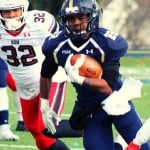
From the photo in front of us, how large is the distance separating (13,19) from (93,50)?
60.7 inches

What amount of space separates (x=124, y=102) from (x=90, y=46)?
1.43 ft

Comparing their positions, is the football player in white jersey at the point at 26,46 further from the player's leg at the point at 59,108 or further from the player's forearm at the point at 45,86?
the player's forearm at the point at 45,86

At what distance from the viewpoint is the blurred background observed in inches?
897

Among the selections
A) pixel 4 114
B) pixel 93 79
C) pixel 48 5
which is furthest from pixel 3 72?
pixel 48 5

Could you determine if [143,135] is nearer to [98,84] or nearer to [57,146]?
[98,84]

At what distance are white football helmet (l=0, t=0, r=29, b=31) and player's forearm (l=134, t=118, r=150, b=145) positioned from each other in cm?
218

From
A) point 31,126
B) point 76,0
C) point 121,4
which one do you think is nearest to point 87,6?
point 76,0

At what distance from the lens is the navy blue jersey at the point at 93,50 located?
5.18 m

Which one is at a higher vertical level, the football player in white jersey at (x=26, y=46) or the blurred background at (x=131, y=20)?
the football player in white jersey at (x=26, y=46)

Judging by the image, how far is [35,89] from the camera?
676 cm

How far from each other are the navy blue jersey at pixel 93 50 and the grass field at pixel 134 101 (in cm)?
203

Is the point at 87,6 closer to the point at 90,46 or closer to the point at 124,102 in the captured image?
the point at 90,46

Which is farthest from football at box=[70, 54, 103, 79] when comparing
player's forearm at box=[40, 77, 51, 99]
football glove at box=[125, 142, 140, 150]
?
football glove at box=[125, 142, 140, 150]

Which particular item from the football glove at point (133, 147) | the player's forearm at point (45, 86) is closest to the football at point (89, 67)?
the player's forearm at point (45, 86)
